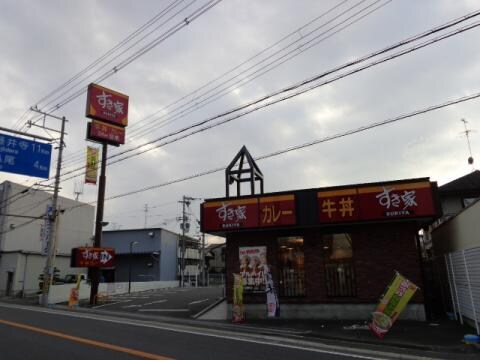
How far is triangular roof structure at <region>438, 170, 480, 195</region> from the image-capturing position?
26.0 m

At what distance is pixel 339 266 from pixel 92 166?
19.1 metres

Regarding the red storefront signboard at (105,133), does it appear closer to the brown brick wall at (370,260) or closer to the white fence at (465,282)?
the brown brick wall at (370,260)

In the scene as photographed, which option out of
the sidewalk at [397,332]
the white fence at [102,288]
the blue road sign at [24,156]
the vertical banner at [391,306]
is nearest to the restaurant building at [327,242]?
the sidewalk at [397,332]

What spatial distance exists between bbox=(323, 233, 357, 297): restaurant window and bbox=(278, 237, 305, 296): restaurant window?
1034mm

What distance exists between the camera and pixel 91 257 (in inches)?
1073

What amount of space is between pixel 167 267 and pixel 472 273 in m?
44.9

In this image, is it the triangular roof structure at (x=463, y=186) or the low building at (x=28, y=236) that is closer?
the triangular roof structure at (x=463, y=186)

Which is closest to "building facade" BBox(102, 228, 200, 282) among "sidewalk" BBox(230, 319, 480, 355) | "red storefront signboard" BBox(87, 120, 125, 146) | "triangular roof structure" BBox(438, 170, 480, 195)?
"red storefront signboard" BBox(87, 120, 125, 146)

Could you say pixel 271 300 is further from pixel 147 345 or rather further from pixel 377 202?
pixel 147 345

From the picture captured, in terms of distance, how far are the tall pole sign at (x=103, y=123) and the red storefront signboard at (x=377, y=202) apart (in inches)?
700

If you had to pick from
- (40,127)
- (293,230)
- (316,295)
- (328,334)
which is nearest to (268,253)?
(293,230)

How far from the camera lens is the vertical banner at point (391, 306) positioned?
37.8ft

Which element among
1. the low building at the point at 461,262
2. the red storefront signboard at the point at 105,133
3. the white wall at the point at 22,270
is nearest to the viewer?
the low building at the point at 461,262

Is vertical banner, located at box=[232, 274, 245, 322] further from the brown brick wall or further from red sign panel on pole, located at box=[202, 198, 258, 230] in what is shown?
red sign panel on pole, located at box=[202, 198, 258, 230]
